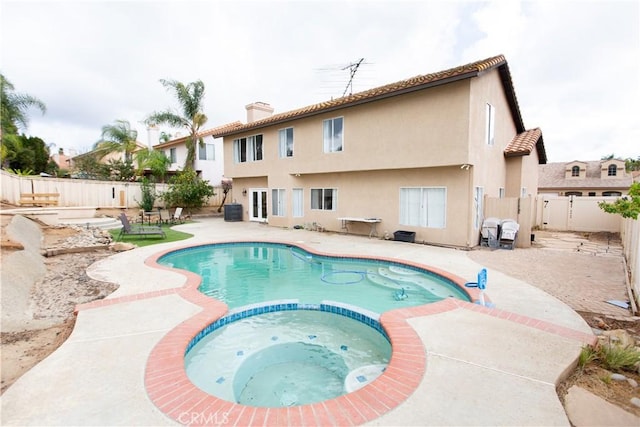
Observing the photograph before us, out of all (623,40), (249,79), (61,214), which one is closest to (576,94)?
(623,40)

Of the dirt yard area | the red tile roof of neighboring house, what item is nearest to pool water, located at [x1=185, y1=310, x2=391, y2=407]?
the dirt yard area

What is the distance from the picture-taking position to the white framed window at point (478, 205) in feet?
41.7

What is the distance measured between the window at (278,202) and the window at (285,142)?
2382mm

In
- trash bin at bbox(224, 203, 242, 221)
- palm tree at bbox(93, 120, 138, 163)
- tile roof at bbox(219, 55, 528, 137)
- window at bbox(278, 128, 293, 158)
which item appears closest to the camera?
tile roof at bbox(219, 55, 528, 137)

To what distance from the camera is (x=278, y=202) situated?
2000 centimetres

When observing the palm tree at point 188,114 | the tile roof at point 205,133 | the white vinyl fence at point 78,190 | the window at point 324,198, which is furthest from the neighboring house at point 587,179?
the white vinyl fence at point 78,190

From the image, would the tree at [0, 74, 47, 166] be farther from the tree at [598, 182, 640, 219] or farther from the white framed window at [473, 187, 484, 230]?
the tree at [598, 182, 640, 219]

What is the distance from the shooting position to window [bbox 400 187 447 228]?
43.1 feet

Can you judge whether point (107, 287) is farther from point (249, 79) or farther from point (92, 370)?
point (249, 79)

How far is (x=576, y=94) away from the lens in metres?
18.7

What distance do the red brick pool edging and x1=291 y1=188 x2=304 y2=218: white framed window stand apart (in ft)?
44.2

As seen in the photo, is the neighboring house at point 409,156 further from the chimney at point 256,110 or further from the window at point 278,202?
the chimney at point 256,110

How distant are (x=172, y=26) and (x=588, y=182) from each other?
1812 inches

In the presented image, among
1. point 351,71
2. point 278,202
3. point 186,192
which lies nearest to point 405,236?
point 278,202
